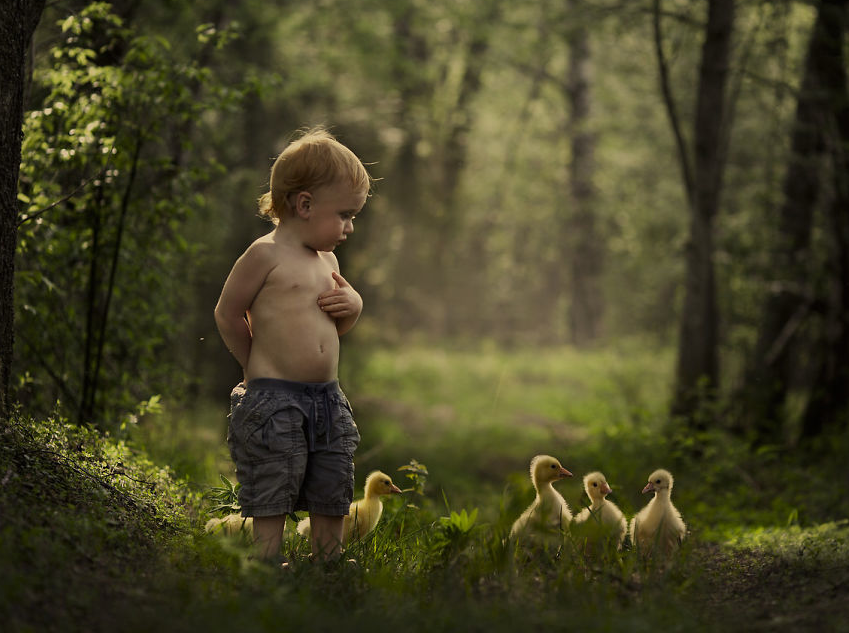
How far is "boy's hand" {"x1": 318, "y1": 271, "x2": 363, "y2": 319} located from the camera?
4.35 m

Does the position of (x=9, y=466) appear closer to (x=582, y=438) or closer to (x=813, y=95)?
(x=813, y=95)

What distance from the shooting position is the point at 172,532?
432cm

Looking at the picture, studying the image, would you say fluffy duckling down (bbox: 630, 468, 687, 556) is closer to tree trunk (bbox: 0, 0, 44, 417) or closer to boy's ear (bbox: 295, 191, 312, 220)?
boy's ear (bbox: 295, 191, 312, 220)

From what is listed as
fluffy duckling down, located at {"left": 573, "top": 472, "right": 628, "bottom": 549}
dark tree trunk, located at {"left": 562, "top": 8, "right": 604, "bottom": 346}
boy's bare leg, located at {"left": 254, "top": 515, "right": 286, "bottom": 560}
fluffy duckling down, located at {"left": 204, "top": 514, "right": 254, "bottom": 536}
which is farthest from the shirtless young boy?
dark tree trunk, located at {"left": 562, "top": 8, "right": 604, "bottom": 346}

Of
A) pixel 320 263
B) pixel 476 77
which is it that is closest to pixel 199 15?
pixel 320 263

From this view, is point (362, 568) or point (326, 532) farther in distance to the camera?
point (326, 532)

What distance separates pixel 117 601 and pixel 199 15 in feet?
36.2

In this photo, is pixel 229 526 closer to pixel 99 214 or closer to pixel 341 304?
pixel 341 304

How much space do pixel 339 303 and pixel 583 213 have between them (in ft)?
77.8

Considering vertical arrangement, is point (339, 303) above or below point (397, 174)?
below

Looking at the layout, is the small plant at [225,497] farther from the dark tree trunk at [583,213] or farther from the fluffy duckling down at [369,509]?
the dark tree trunk at [583,213]

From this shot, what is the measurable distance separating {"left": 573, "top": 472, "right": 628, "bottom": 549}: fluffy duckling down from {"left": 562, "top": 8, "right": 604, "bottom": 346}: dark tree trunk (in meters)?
21.6

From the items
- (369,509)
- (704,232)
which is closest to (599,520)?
(369,509)

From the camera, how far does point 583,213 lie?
89.6 feet
